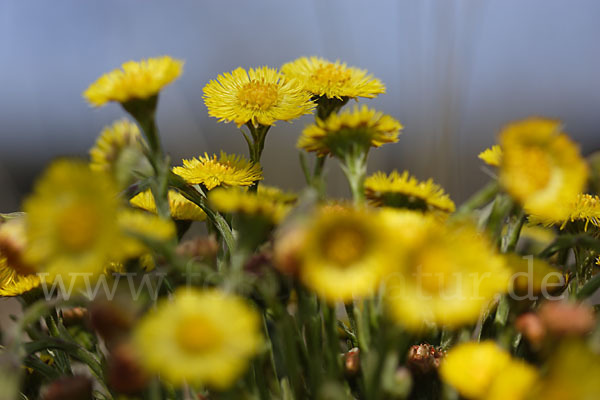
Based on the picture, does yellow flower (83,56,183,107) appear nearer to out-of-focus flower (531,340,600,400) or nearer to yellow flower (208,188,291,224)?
yellow flower (208,188,291,224)

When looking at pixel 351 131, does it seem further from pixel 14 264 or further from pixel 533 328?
pixel 14 264

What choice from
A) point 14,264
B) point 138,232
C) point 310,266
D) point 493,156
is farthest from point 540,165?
point 14,264

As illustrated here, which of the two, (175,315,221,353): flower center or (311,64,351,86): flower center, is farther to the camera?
(311,64,351,86): flower center

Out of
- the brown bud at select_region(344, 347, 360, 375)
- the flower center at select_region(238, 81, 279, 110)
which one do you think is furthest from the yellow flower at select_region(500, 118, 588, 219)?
the flower center at select_region(238, 81, 279, 110)

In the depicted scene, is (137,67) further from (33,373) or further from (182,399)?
(33,373)

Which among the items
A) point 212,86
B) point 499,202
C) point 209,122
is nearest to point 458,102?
point 212,86

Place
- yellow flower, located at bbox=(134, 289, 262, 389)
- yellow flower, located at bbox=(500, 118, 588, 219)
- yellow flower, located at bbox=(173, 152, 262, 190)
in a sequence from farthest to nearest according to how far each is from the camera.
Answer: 1. yellow flower, located at bbox=(173, 152, 262, 190)
2. yellow flower, located at bbox=(500, 118, 588, 219)
3. yellow flower, located at bbox=(134, 289, 262, 389)

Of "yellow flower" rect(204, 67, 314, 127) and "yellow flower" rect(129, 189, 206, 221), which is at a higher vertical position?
"yellow flower" rect(204, 67, 314, 127)

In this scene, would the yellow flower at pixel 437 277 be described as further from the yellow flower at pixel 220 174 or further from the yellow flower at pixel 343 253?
the yellow flower at pixel 220 174
